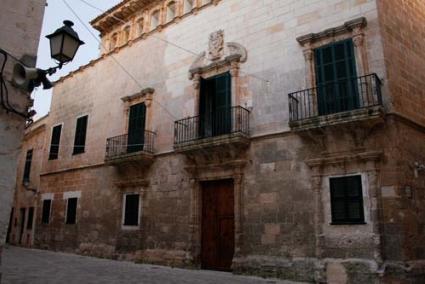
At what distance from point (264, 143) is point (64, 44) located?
6.34m

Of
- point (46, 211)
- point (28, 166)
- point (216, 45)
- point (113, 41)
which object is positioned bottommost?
point (46, 211)

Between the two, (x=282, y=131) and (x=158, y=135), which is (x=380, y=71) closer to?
(x=282, y=131)

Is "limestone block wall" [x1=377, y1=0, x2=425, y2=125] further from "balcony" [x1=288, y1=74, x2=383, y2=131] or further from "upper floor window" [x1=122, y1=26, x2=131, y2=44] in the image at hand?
"upper floor window" [x1=122, y1=26, x2=131, y2=44]

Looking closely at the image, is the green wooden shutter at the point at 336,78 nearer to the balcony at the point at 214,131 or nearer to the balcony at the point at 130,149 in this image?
the balcony at the point at 214,131

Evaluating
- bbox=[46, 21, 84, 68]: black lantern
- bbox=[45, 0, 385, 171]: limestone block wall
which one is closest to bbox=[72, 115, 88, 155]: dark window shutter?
bbox=[45, 0, 385, 171]: limestone block wall

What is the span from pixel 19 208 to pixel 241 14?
15990 mm

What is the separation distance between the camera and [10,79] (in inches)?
194

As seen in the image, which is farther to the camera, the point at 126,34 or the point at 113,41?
the point at 113,41

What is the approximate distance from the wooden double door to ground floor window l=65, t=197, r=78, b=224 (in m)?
7.43

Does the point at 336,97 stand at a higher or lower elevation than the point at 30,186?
higher

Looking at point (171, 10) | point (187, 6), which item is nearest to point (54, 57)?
point (187, 6)

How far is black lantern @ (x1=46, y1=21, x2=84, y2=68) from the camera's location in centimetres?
539

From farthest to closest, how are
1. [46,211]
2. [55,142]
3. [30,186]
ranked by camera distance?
[30,186], [55,142], [46,211]

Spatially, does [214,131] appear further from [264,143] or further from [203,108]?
[264,143]
